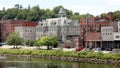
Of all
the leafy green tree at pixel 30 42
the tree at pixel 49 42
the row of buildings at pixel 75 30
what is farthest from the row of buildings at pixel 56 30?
the tree at pixel 49 42

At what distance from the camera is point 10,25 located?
6363 inches

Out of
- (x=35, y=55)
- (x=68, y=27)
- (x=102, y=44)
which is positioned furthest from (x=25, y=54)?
(x=68, y=27)

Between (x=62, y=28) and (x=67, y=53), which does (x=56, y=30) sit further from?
(x=67, y=53)

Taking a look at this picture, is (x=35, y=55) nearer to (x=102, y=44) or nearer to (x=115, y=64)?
(x=102, y=44)

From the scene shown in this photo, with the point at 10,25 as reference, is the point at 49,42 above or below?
below

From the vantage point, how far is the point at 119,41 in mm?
113250

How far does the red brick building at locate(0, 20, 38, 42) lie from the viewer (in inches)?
6334

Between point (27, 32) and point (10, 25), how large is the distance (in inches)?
524

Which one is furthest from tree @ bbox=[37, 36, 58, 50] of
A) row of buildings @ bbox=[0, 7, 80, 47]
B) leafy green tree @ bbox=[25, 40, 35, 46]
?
leafy green tree @ bbox=[25, 40, 35, 46]

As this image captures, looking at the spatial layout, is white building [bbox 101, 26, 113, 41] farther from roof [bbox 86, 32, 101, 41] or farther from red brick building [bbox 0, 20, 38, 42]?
red brick building [bbox 0, 20, 38, 42]

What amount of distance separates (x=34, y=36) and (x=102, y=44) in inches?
1569

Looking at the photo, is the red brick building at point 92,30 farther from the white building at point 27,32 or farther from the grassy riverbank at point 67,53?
the white building at point 27,32

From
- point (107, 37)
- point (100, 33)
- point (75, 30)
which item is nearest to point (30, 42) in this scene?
point (75, 30)

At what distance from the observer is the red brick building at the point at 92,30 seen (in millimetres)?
118312
